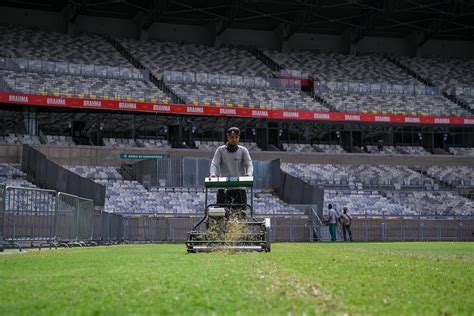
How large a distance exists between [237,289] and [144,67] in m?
52.3

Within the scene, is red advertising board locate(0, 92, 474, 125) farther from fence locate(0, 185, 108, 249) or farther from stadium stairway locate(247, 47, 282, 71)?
fence locate(0, 185, 108, 249)

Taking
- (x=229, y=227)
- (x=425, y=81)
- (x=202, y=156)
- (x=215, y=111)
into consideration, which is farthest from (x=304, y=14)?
(x=229, y=227)

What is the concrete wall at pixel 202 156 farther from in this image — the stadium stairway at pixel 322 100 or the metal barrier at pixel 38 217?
the metal barrier at pixel 38 217

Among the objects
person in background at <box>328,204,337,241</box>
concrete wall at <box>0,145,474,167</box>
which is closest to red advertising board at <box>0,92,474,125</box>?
concrete wall at <box>0,145,474,167</box>

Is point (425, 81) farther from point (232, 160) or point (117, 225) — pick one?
point (232, 160)

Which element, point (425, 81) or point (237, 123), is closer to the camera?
point (237, 123)

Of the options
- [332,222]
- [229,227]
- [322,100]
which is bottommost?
[332,222]

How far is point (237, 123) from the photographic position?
5691cm

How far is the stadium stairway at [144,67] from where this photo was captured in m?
53.9

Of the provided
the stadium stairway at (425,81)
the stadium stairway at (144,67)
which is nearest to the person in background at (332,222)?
the stadium stairway at (144,67)

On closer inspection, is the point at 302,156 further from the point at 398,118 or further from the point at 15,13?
the point at 15,13

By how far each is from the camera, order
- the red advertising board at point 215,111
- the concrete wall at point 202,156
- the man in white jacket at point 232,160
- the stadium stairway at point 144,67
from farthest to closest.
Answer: the stadium stairway at point 144,67, the red advertising board at point 215,111, the concrete wall at point 202,156, the man in white jacket at point 232,160

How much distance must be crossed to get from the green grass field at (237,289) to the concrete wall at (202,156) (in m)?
37.5

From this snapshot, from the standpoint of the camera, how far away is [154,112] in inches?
2025
